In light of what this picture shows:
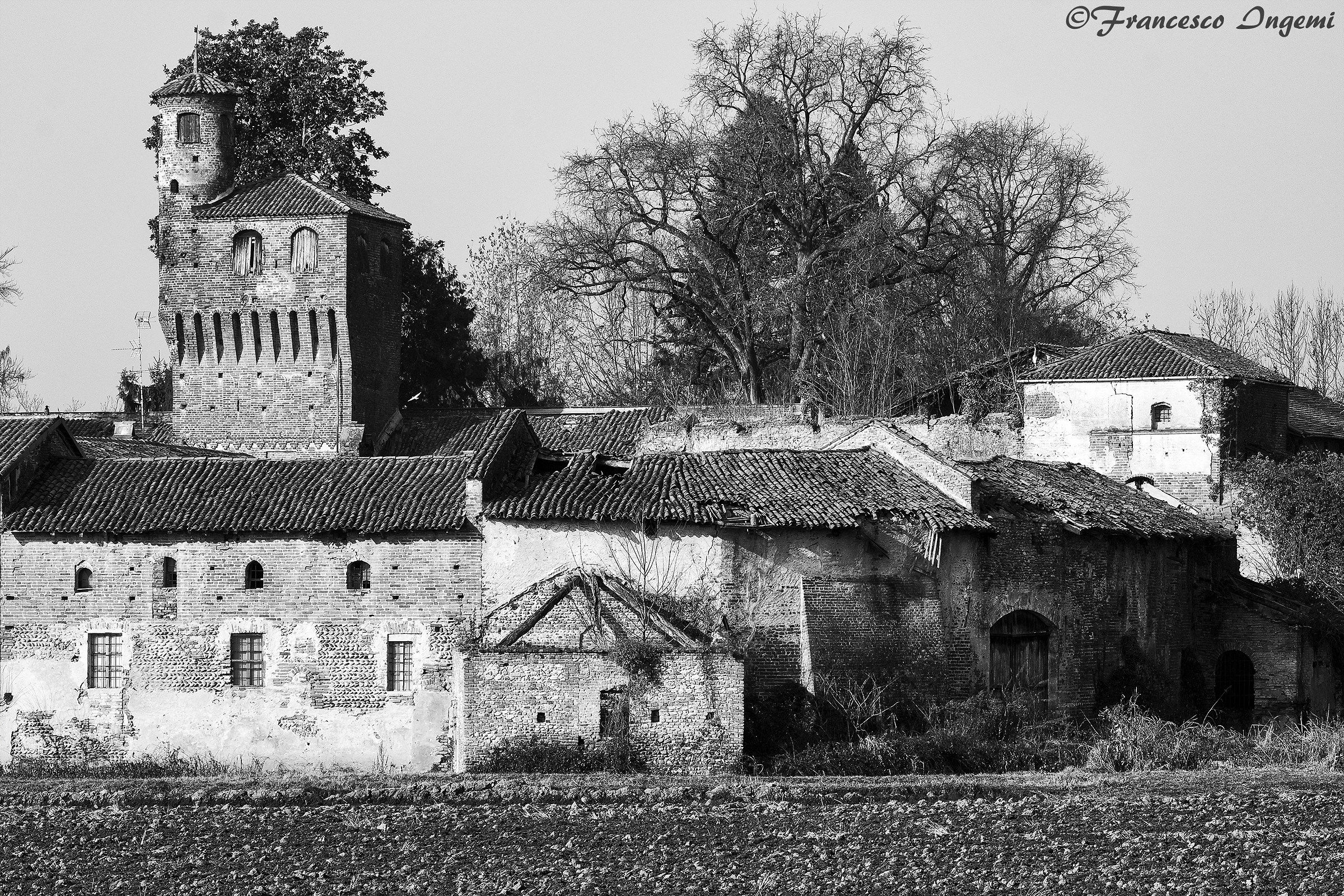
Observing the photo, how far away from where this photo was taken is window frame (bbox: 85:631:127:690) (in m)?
33.0

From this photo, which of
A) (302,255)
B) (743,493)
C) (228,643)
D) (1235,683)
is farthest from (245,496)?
(1235,683)

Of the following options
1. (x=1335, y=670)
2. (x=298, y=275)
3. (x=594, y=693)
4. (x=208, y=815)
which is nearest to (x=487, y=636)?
(x=594, y=693)

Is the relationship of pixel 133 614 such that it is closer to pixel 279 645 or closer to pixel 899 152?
pixel 279 645

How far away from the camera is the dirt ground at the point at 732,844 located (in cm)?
2147

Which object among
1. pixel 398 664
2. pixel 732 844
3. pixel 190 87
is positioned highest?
pixel 190 87

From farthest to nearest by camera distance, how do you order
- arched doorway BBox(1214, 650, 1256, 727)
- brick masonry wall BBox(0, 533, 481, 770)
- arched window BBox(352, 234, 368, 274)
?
arched window BBox(352, 234, 368, 274), arched doorway BBox(1214, 650, 1256, 727), brick masonry wall BBox(0, 533, 481, 770)

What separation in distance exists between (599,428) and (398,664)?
17084 millimetres

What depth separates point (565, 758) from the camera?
2952 centimetres

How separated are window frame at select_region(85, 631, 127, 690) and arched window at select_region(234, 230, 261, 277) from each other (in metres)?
18.9

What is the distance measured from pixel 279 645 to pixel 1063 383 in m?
18.2

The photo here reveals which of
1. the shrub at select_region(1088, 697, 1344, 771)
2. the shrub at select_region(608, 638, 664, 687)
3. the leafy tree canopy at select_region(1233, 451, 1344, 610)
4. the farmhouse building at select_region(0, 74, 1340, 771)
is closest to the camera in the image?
the shrub at select_region(608, 638, 664, 687)

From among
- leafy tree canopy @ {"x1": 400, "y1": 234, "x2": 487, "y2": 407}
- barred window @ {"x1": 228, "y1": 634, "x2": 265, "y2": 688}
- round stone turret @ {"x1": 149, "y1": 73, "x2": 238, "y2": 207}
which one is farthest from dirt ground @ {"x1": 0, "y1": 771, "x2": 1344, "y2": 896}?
leafy tree canopy @ {"x1": 400, "y1": 234, "x2": 487, "y2": 407}

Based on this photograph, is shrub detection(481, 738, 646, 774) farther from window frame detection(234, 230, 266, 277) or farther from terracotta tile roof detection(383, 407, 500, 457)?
window frame detection(234, 230, 266, 277)

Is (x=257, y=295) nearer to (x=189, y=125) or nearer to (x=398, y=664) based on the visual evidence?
(x=189, y=125)
